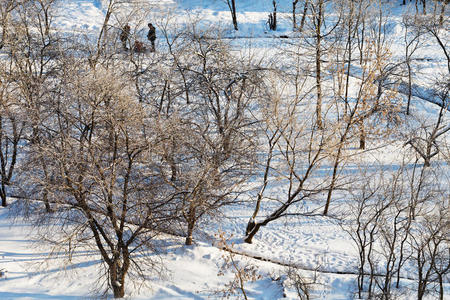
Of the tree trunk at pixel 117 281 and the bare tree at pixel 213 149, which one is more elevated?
the bare tree at pixel 213 149

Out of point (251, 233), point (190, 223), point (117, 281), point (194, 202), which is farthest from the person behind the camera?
point (251, 233)

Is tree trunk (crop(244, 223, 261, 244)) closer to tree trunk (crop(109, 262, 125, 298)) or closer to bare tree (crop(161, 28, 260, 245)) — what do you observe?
bare tree (crop(161, 28, 260, 245))

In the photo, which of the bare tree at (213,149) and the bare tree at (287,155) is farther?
the bare tree at (287,155)

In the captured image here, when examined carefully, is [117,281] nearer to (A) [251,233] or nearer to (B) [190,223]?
(B) [190,223]

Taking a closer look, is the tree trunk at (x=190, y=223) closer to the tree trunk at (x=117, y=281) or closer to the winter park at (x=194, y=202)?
the winter park at (x=194, y=202)

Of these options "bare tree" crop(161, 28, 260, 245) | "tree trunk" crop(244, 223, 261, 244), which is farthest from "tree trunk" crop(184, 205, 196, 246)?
"tree trunk" crop(244, 223, 261, 244)

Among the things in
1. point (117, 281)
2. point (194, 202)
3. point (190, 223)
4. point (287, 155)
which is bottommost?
point (117, 281)

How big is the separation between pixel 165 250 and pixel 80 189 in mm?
4774

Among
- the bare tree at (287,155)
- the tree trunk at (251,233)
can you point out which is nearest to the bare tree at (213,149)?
the bare tree at (287,155)

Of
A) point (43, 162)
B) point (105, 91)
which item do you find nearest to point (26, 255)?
point (43, 162)

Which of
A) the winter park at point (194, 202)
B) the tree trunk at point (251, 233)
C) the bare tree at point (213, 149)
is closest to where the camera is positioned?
the winter park at point (194, 202)

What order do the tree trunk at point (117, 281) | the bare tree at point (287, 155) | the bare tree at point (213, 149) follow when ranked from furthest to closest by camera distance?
the bare tree at point (287, 155) → the bare tree at point (213, 149) → the tree trunk at point (117, 281)

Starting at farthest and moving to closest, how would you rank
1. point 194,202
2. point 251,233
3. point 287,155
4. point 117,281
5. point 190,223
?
point 251,233 → point 287,155 → point 190,223 → point 194,202 → point 117,281

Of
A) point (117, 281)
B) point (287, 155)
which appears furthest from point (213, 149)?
point (117, 281)
